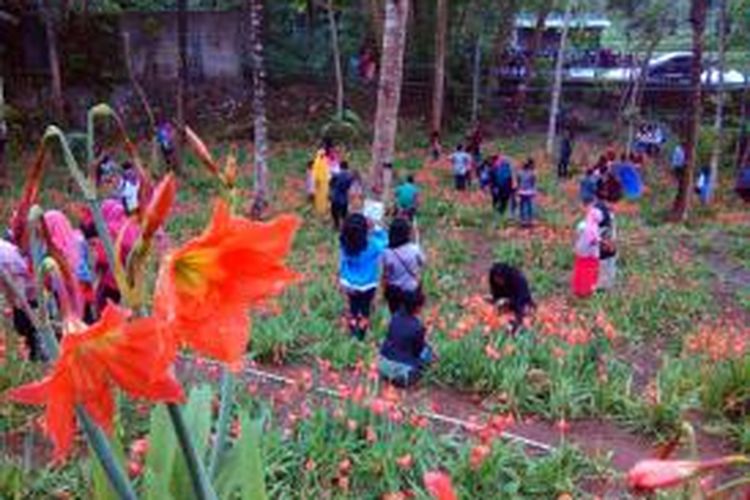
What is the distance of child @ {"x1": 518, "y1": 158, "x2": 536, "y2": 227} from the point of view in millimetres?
16047

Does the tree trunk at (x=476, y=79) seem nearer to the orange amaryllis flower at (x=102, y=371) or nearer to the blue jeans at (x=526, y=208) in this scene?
the blue jeans at (x=526, y=208)

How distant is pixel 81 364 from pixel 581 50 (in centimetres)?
3368

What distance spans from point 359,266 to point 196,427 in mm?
5894

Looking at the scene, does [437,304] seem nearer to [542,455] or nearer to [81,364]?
[542,455]

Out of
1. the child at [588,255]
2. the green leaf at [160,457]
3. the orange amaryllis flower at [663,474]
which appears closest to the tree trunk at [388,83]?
the child at [588,255]

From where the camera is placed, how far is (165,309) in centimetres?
126

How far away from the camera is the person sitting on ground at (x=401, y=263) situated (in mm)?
8250

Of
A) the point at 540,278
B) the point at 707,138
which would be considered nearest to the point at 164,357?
the point at 540,278

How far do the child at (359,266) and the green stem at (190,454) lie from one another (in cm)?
648

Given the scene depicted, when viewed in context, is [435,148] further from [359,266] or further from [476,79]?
[359,266]

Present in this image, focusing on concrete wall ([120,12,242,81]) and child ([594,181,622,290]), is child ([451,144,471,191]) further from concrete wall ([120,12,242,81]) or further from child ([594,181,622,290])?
concrete wall ([120,12,242,81])

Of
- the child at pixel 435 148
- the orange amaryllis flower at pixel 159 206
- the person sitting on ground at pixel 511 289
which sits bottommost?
the child at pixel 435 148

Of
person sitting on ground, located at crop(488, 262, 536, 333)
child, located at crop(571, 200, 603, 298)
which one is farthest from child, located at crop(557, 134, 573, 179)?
person sitting on ground, located at crop(488, 262, 536, 333)

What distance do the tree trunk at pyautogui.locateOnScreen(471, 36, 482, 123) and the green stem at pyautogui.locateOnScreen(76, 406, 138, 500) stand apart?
25.7 m
